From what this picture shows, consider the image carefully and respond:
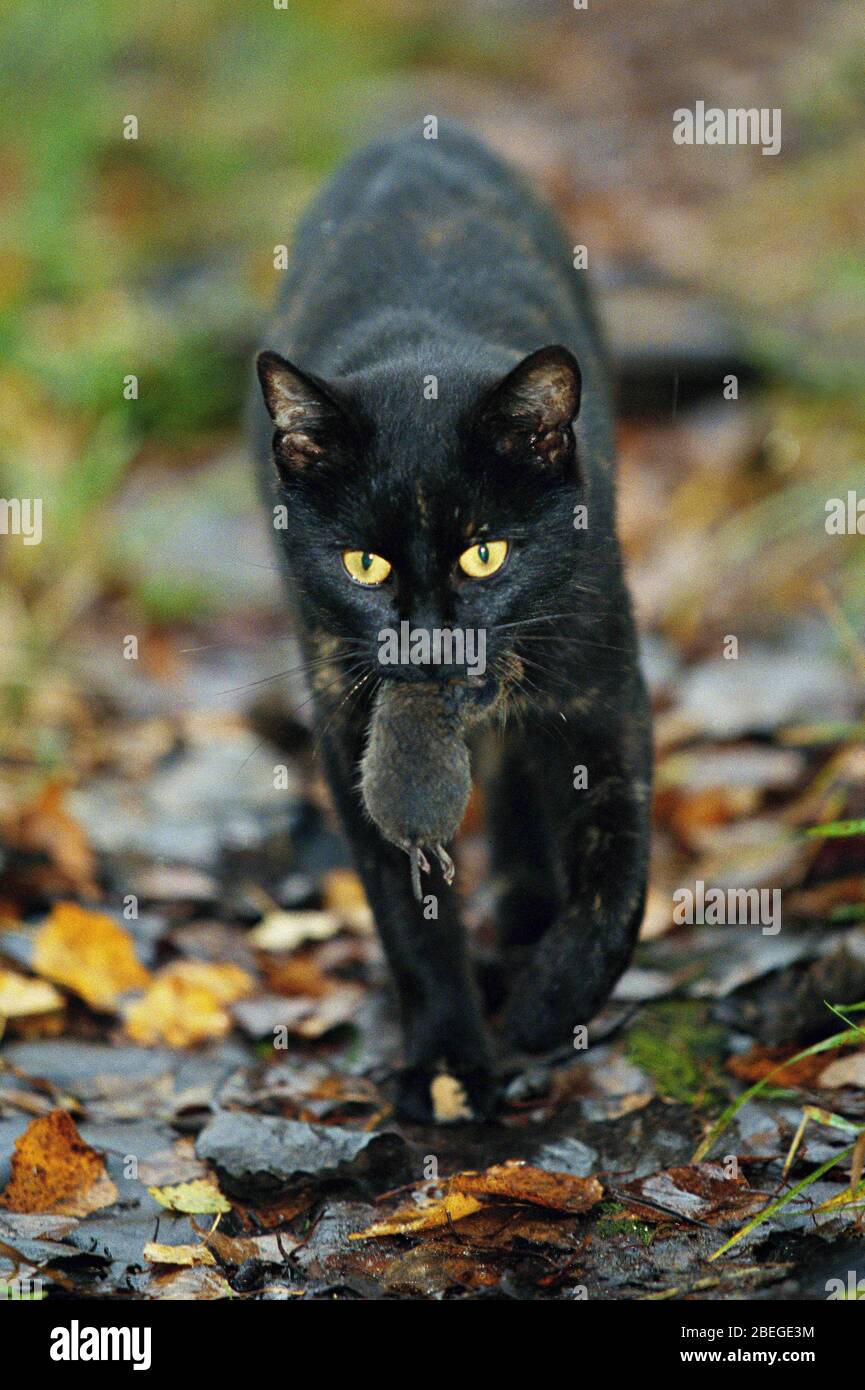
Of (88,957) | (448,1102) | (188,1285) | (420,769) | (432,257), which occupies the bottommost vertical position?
(188,1285)

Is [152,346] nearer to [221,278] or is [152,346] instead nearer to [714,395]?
[221,278]

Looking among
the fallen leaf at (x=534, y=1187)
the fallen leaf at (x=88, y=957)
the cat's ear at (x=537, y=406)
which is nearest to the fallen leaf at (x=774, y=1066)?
the fallen leaf at (x=534, y=1187)

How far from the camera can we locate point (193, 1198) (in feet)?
9.44

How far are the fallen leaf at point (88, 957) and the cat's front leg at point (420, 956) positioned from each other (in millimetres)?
748

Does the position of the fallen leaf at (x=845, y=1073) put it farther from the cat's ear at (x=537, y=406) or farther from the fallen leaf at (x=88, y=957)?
the fallen leaf at (x=88, y=957)

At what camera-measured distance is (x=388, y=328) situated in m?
3.39

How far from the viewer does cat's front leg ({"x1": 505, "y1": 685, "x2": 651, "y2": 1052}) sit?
3.14m

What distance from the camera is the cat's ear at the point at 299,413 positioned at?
2.88 metres

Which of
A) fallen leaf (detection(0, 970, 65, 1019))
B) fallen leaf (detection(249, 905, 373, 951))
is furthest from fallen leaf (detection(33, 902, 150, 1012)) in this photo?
fallen leaf (detection(249, 905, 373, 951))

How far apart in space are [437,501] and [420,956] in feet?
3.38

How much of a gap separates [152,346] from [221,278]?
97 centimetres

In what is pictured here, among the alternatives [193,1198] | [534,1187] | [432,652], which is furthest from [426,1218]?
[432,652]

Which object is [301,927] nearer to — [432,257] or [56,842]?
[56,842]

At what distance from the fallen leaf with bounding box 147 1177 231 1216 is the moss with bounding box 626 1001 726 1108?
920 mm
